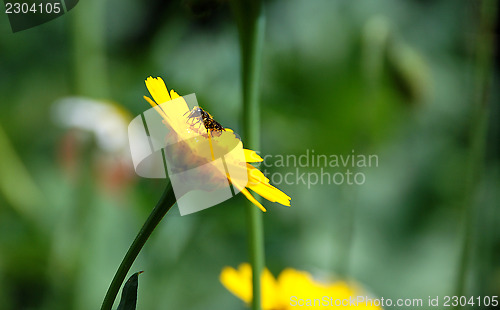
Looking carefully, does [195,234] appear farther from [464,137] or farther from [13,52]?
[464,137]

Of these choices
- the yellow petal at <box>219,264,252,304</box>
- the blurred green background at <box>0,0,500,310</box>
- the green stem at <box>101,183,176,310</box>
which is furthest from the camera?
the blurred green background at <box>0,0,500,310</box>

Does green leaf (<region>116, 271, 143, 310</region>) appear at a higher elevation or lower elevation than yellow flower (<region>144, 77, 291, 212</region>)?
lower

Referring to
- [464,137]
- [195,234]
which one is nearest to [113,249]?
[195,234]

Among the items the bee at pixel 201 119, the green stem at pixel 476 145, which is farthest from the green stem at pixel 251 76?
the green stem at pixel 476 145

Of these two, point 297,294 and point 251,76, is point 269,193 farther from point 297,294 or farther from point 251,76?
point 297,294

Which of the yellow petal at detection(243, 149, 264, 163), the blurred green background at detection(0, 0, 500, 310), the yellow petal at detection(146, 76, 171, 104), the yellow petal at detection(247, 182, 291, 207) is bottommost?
the blurred green background at detection(0, 0, 500, 310)

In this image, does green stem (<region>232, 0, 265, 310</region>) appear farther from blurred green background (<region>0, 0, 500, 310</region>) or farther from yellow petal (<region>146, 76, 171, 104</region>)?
blurred green background (<region>0, 0, 500, 310</region>)

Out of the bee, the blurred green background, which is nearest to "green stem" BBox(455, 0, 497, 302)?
the blurred green background
